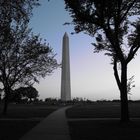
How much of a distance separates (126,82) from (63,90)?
54057 mm

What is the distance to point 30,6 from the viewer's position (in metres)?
15.2

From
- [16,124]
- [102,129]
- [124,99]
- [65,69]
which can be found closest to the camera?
[102,129]

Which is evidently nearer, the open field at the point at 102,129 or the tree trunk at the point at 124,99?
the open field at the point at 102,129

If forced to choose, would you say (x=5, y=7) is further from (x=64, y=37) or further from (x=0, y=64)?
(x=64, y=37)

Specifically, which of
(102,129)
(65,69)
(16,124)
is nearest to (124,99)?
(102,129)

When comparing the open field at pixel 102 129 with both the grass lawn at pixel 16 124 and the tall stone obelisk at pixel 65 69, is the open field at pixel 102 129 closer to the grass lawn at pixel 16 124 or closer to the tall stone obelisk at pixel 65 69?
the grass lawn at pixel 16 124

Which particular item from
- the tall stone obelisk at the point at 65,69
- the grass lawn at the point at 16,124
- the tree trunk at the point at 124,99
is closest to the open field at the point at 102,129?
the tree trunk at the point at 124,99

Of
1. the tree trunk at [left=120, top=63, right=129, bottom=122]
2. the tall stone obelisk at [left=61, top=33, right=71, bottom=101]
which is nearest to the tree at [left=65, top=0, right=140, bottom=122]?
the tree trunk at [left=120, top=63, right=129, bottom=122]

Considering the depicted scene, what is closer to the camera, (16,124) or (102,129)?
(102,129)

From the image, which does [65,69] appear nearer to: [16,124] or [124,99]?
[124,99]

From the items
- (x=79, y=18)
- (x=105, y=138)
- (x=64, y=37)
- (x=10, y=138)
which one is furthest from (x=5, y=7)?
(x=64, y=37)

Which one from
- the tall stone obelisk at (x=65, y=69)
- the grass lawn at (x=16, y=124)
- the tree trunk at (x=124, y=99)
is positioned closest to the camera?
the grass lawn at (x=16, y=124)

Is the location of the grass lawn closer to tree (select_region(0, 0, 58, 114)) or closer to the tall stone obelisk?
tree (select_region(0, 0, 58, 114))

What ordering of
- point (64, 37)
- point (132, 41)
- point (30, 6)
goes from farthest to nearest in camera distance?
1. point (64, 37)
2. point (132, 41)
3. point (30, 6)
